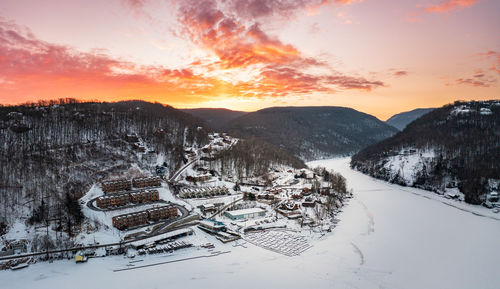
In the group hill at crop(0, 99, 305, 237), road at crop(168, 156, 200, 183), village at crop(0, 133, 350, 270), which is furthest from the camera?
road at crop(168, 156, 200, 183)

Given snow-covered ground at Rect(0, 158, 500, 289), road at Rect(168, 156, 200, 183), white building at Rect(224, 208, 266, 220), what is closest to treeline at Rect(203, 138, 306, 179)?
road at Rect(168, 156, 200, 183)

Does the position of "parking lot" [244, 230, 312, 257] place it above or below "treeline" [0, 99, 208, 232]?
below

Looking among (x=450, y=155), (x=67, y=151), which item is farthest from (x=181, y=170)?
(x=450, y=155)

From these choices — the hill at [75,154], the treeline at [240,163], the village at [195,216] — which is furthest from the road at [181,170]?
the treeline at [240,163]

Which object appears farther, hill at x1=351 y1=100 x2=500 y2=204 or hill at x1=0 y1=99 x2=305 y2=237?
hill at x1=351 y1=100 x2=500 y2=204

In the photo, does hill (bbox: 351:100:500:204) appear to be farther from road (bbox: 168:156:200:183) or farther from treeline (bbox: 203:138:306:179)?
road (bbox: 168:156:200:183)

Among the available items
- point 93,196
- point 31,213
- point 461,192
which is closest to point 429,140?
point 461,192

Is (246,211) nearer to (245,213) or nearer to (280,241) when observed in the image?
(245,213)
